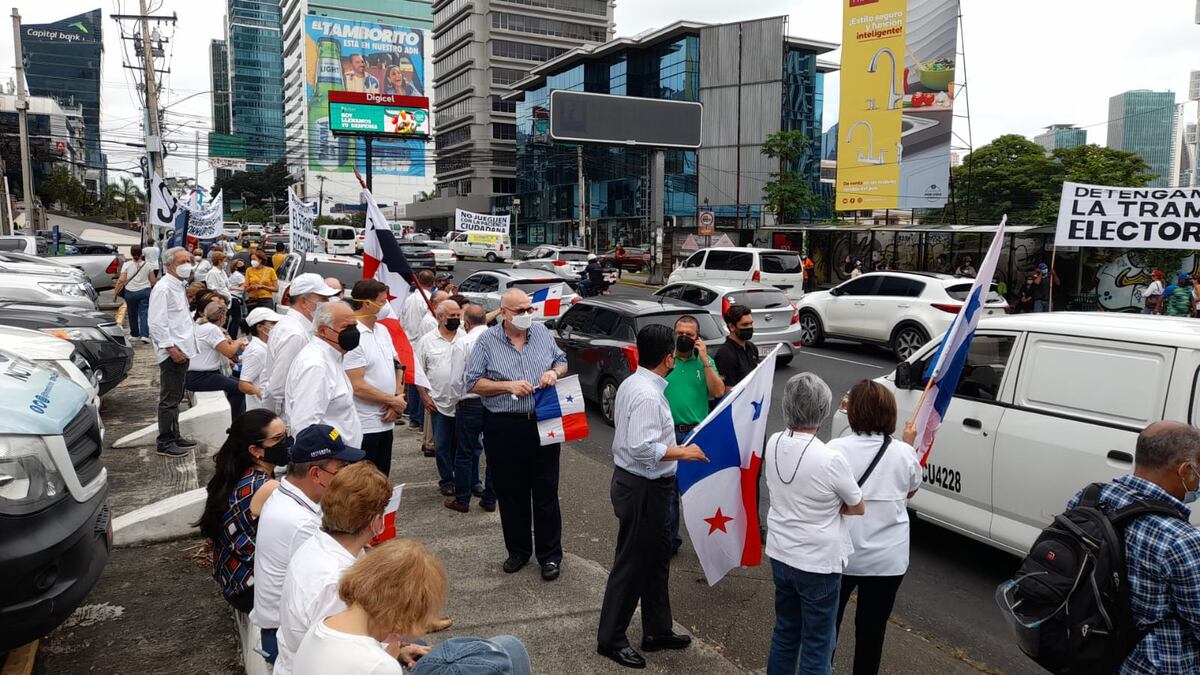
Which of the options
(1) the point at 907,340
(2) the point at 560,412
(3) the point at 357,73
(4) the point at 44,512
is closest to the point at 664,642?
(2) the point at 560,412

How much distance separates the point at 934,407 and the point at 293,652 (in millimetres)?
3260

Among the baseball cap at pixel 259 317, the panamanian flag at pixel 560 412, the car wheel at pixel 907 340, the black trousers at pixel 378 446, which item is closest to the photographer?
the panamanian flag at pixel 560 412

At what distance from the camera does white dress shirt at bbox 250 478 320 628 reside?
2822mm

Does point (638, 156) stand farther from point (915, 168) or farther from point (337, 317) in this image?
point (337, 317)

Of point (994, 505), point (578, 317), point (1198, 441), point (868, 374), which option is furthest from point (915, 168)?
point (1198, 441)

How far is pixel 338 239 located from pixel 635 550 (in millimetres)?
38656

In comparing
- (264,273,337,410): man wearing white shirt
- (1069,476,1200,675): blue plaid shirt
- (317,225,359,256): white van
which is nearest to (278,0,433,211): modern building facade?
(317,225,359,256): white van

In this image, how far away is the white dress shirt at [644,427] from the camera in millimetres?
3945

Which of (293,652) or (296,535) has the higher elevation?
(296,535)

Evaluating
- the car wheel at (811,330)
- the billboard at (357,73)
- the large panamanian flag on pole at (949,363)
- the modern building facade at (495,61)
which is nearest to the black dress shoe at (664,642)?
the large panamanian flag on pole at (949,363)

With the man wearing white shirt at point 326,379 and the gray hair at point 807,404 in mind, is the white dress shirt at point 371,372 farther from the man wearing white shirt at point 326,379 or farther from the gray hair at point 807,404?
the gray hair at point 807,404

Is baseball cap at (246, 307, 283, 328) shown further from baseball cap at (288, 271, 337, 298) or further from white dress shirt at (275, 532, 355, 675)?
white dress shirt at (275, 532, 355, 675)

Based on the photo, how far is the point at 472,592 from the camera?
4.93m

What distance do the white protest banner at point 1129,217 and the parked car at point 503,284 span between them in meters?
8.21
